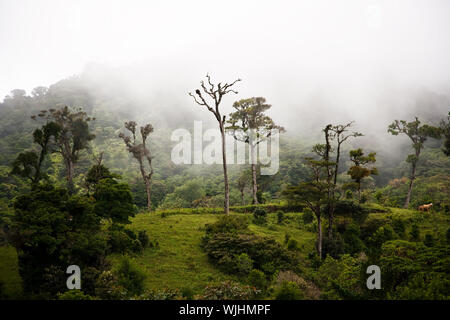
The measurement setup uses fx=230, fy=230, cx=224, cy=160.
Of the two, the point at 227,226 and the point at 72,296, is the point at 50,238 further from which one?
the point at 227,226

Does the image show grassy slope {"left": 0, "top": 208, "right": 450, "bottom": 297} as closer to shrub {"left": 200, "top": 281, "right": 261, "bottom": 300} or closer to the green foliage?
shrub {"left": 200, "top": 281, "right": 261, "bottom": 300}

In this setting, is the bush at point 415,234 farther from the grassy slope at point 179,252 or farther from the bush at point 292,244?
the bush at point 292,244

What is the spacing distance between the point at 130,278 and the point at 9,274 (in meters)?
5.58

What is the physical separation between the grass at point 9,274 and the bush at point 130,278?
3.26 metres

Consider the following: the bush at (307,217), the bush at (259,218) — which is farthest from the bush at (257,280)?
the bush at (307,217)

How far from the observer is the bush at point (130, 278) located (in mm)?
9211

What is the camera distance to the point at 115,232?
520 inches

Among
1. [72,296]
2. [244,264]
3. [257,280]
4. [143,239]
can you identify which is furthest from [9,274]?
[257,280]

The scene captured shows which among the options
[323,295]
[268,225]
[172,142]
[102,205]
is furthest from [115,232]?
[172,142]

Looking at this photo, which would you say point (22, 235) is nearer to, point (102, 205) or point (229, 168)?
point (102, 205)

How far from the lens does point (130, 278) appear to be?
968 centimetres

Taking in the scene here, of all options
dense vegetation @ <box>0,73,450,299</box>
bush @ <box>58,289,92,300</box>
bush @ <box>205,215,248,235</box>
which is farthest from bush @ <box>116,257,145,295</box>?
bush @ <box>205,215,248,235</box>

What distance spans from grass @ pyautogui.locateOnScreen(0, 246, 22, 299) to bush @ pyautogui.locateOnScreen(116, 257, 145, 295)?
3.26 metres
